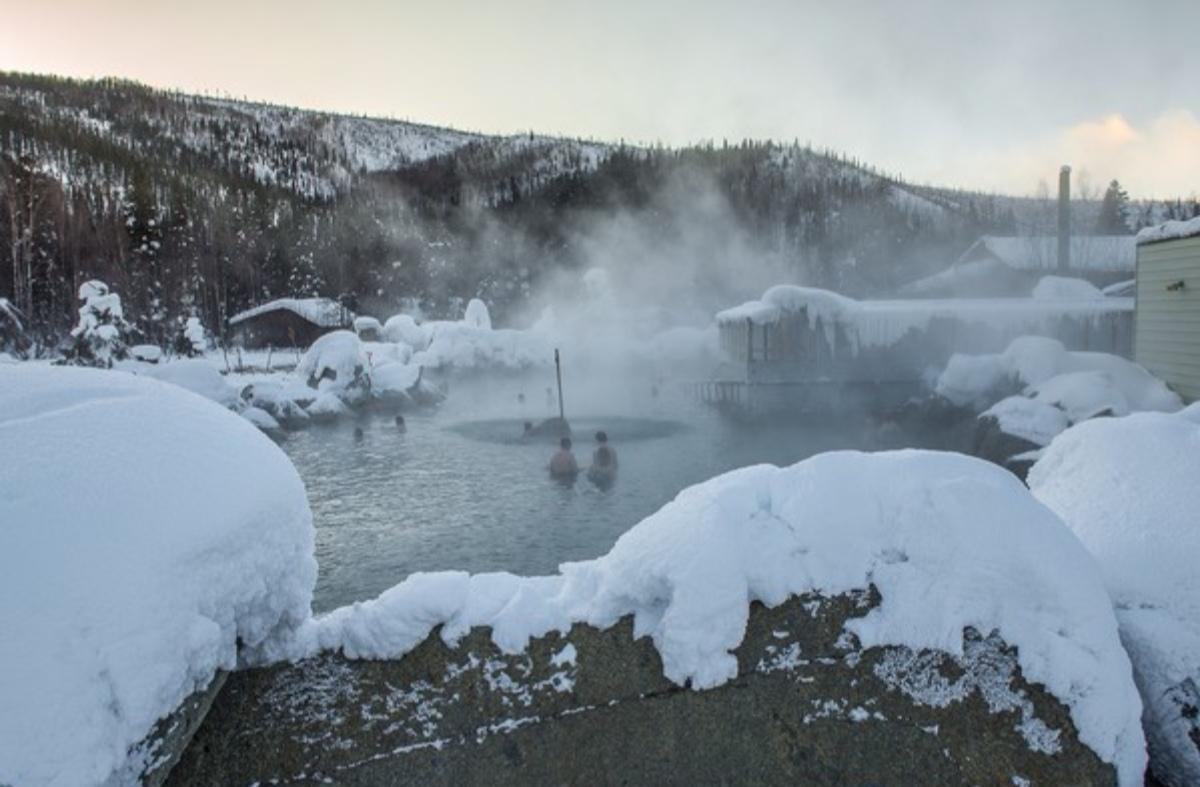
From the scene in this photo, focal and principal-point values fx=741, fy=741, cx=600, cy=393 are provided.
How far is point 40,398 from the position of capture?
2.43 m

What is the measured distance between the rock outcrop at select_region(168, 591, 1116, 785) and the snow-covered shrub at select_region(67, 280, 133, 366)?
25.0m

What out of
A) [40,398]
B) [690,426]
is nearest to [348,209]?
[690,426]

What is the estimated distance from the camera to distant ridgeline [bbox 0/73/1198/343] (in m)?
40.2

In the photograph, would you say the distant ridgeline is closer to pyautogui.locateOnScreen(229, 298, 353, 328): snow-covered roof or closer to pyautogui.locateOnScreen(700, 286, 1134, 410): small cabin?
pyautogui.locateOnScreen(229, 298, 353, 328): snow-covered roof

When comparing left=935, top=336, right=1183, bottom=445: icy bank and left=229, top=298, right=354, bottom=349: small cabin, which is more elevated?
left=229, top=298, right=354, bottom=349: small cabin

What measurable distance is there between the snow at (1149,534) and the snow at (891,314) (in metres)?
16.6

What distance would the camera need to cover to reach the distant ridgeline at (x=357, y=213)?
4025cm

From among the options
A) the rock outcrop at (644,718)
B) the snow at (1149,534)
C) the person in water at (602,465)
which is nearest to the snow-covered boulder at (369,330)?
the person in water at (602,465)

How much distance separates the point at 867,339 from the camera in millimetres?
21109

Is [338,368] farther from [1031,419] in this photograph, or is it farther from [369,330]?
[1031,419]

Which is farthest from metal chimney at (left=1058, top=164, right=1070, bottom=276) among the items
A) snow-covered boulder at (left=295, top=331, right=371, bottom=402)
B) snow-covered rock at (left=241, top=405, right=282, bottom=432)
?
snow-covered rock at (left=241, top=405, right=282, bottom=432)

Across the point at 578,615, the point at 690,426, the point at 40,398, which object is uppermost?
the point at 40,398

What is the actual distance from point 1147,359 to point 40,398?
16123mm

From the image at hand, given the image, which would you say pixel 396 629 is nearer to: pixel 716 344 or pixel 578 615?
pixel 578 615
